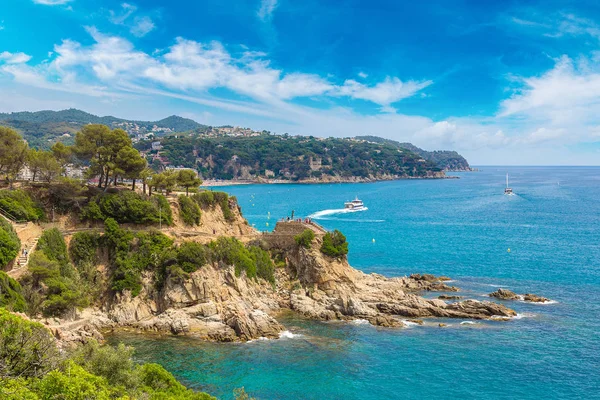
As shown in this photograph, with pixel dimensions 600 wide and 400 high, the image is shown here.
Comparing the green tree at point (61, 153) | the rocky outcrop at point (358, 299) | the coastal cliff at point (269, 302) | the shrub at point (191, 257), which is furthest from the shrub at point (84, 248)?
the rocky outcrop at point (358, 299)

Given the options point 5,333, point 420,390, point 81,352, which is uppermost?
point 5,333

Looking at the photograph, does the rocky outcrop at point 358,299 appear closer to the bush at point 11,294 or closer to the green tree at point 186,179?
the green tree at point 186,179

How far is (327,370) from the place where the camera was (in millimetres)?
33438

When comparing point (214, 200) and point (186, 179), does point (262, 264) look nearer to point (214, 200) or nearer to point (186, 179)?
point (214, 200)

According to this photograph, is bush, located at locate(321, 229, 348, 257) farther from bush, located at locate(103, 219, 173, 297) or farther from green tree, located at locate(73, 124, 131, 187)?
green tree, located at locate(73, 124, 131, 187)

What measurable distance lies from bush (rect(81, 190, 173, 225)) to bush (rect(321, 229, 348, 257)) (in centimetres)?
1744

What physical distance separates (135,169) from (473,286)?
4007 centimetres

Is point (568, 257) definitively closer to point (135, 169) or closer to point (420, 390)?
point (420, 390)

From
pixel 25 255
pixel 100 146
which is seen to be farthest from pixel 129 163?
pixel 25 255

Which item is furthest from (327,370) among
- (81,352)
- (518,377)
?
(81,352)

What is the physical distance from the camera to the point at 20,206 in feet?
146

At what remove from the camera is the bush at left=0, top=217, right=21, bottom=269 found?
122 feet

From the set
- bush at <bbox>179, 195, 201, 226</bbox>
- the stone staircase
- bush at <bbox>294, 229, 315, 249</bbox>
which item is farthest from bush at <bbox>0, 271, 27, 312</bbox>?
bush at <bbox>294, 229, 315, 249</bbox>

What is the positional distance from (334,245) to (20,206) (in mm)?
30831
